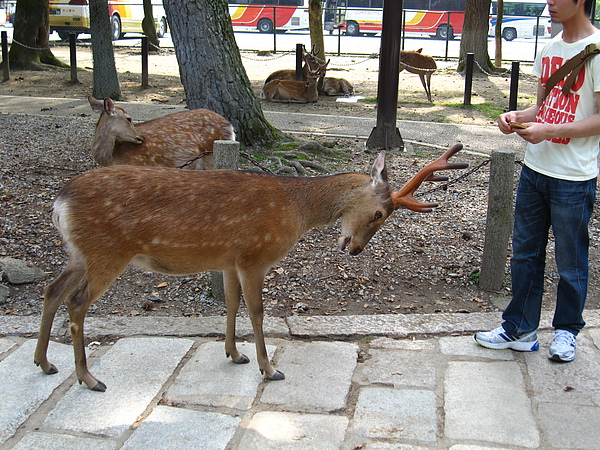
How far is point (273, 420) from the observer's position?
3.18 meters

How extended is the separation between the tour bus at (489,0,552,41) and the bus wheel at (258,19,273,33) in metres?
10.6

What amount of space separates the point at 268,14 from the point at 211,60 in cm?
2614

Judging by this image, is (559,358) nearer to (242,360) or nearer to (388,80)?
(242,360)

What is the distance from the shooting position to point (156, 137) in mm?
5859

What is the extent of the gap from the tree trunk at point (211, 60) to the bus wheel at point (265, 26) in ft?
84.7

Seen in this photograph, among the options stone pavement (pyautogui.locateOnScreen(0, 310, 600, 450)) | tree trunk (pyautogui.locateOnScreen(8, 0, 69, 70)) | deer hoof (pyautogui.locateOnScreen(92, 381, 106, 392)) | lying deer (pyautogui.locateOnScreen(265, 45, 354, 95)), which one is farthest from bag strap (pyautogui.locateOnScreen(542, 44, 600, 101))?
tree trunk (pyautogui.locateOnScreen(8, 0, 69, 70))

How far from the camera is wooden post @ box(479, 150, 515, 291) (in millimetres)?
4641

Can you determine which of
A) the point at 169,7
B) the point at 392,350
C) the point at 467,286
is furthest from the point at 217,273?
the point at 169,7

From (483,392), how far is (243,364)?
1324 mm

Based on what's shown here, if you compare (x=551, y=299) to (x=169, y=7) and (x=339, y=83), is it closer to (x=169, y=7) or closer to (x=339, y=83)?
(x=169, y=7)

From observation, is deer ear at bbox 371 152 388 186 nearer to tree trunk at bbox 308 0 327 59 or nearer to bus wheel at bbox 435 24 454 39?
tree trunk at bbox 308 0 327 59

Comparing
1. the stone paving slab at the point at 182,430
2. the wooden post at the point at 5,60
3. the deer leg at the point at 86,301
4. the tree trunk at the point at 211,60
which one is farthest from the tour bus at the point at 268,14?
the stone paving slab at the point at 182,430

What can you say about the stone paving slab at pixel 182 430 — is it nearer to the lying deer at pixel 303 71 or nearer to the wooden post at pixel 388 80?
the wooden post at pixel 388 80

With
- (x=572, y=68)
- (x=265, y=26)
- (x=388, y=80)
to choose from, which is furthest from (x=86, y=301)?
(x=265, y=26)
